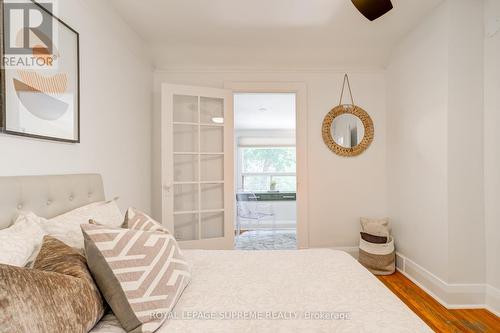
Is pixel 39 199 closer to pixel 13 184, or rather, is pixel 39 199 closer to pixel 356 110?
pixel 13 184

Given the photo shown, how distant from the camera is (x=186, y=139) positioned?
2938 millimetres

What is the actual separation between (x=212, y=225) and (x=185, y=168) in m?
0.75

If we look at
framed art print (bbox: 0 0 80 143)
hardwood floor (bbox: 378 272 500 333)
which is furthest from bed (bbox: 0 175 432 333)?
hardwood floor (bbox: 378 272 500 333)

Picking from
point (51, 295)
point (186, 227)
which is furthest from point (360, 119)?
point (51, 295)

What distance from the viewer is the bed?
2.86ft

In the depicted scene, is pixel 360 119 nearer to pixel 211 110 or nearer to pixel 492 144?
pixel 492 144

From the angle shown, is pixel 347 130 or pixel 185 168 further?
pixel 347 130

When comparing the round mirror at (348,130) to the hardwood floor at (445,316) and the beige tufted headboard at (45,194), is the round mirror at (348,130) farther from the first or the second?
the beige tufted headboard at (45,194)

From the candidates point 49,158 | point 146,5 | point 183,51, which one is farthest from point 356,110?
point 49,158

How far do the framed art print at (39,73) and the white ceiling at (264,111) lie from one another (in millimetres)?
2702

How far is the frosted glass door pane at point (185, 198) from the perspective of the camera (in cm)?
290

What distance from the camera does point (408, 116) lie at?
2668mm

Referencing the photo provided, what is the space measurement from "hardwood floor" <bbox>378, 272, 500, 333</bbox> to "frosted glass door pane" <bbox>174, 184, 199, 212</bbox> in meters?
A: 2.25

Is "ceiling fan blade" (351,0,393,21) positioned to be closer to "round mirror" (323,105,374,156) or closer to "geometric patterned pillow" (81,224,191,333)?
"round mirror" (323,105,374,156)
